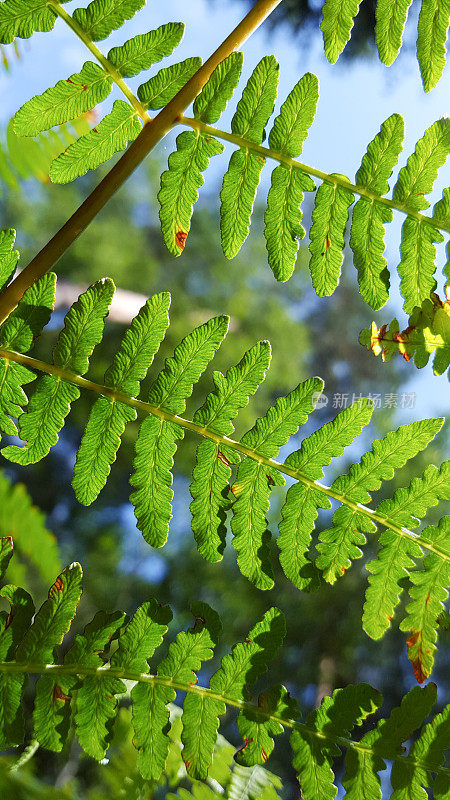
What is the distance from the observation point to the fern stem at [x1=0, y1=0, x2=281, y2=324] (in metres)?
0.43

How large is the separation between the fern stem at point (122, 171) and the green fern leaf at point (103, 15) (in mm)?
60

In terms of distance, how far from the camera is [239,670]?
0.45m

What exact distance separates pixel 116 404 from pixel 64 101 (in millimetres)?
216

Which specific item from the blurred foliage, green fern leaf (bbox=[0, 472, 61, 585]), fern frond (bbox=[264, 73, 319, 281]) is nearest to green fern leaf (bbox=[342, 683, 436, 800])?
fern frond (bbox=[264, 73, 319, 281])

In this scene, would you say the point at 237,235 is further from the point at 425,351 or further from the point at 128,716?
the point at 128,716

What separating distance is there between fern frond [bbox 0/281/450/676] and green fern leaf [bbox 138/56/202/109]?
150 millimetres

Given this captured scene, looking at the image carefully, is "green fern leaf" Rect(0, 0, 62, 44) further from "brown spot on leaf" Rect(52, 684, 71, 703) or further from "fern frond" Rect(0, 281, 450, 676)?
"brown spot on leaf" Rect(52, 684, 71, 703)

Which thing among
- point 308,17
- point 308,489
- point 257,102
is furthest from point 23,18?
point 308,17

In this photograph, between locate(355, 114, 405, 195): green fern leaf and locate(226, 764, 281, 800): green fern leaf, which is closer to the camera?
locate(355, 114, 405, 195): green fern leaf

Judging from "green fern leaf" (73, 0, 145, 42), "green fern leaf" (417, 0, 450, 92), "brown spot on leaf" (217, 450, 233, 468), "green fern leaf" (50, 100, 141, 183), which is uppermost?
"green fern leaf" (417, 0, 450, 92)

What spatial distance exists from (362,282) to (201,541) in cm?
22


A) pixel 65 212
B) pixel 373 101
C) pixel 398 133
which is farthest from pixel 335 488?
pixel 65 212

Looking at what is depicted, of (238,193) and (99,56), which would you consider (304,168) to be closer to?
(238,193)

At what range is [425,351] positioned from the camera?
19.2 inches
